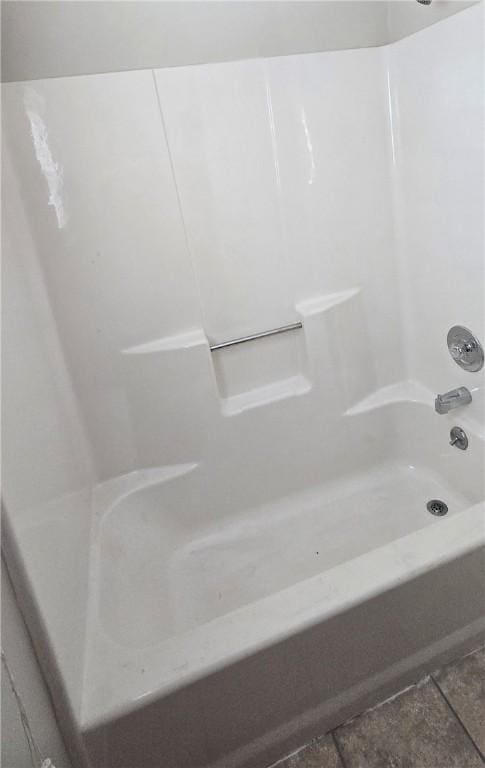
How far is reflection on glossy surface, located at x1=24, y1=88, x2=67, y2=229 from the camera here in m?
1.12

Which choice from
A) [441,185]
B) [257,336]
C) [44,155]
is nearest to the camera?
[44,155]

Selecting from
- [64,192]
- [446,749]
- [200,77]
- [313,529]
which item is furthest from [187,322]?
[446,749]

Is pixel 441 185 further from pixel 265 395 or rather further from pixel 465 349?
pixel 265 395

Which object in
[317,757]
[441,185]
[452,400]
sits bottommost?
[317,757]

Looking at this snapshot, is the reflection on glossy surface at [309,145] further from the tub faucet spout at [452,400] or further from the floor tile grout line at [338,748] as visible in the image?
the floor tile grout line at [338,748]

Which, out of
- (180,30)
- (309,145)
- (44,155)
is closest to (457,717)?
(309,145)

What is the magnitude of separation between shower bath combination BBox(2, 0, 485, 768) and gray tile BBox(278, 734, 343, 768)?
0.04 metres

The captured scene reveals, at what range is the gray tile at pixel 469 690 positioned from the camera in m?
1.00

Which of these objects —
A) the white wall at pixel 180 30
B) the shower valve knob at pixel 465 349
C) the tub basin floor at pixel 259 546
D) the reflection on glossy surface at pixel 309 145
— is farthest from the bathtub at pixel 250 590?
the white wall at pixel 180 30

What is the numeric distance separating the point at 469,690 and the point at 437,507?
54cm

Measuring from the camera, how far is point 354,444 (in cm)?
162

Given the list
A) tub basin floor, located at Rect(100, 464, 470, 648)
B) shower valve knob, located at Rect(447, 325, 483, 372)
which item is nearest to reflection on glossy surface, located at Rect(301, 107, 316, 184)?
shower valve knob, located at Rect(447, 325, 483, 372)

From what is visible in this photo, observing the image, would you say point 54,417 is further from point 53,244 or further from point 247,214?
point 247,214

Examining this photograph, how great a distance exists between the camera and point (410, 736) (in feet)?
3.30
